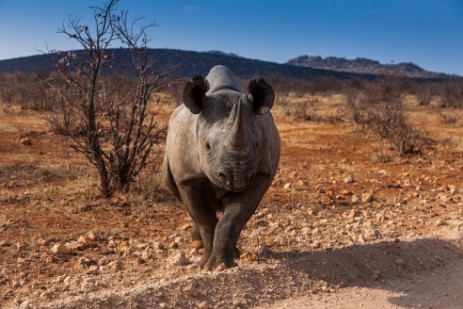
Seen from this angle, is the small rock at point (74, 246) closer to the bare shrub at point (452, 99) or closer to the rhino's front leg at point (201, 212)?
the rhino's front leg at point (201, 212)

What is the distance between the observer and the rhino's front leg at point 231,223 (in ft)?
15.9

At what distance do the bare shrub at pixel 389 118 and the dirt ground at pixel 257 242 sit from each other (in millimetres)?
1905

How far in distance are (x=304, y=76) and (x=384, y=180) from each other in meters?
73.3

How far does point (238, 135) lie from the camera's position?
4.10 metres

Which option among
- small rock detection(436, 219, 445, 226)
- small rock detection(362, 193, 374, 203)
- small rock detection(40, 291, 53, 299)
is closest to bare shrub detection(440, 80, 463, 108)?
small rock detection(362, 193, 374, 203)

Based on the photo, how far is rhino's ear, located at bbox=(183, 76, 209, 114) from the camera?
465 centimetres

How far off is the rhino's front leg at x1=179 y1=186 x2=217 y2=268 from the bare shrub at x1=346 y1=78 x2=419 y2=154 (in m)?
9.18

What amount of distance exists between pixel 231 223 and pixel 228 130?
0.96 meters

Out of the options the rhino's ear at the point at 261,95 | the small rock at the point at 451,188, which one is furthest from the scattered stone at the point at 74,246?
the small rock at the point at 451,188

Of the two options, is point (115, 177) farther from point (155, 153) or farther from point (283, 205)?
point (155, 153)

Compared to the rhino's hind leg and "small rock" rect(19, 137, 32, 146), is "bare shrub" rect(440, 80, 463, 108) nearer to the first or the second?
"small rock" rect(19, 137, 32, 146)

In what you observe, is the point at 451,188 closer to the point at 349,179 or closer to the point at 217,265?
the point at 349,179

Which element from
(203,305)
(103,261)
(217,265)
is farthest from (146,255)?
(203,305)

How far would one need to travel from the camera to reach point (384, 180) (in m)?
10.4
